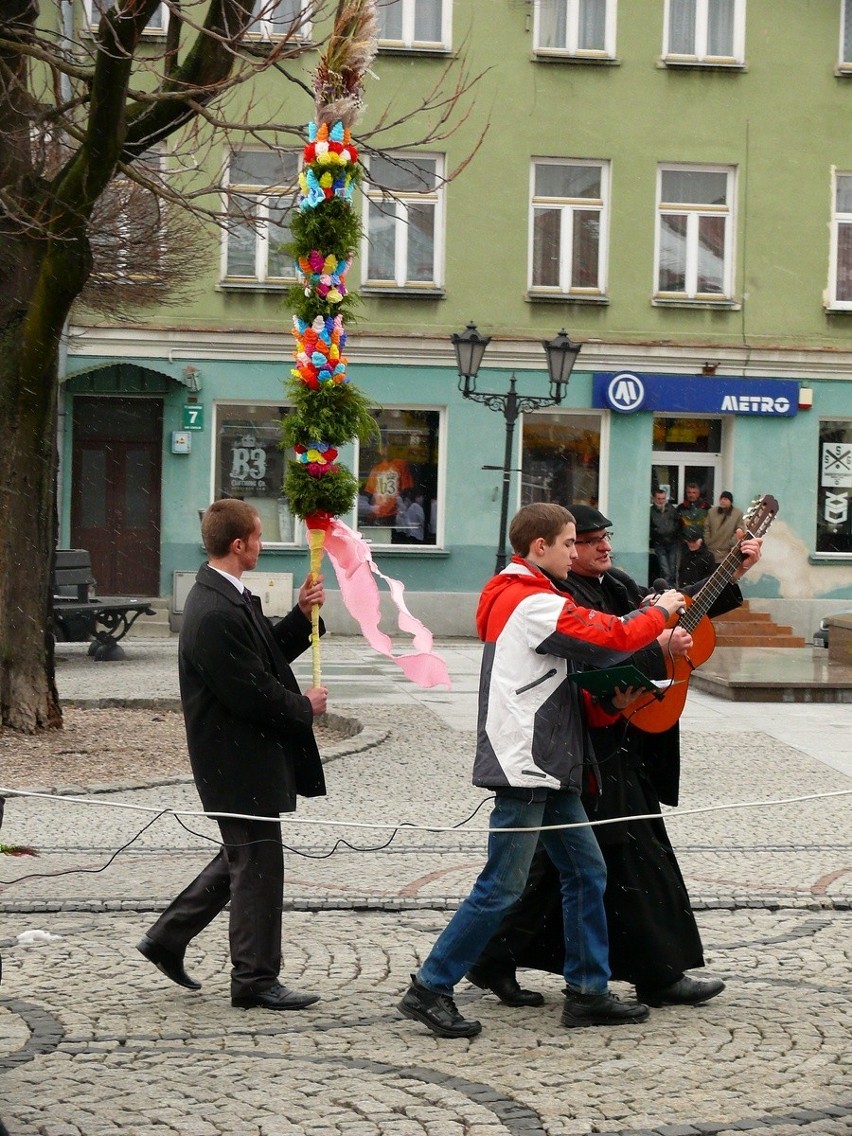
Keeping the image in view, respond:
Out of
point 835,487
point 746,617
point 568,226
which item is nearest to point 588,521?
point 746,617

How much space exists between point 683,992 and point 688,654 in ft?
3.92

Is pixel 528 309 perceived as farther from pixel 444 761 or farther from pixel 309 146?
pixel 309 146

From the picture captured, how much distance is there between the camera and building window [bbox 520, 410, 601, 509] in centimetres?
2575

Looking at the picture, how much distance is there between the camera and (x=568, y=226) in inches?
1002

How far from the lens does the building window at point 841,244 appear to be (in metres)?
25.7

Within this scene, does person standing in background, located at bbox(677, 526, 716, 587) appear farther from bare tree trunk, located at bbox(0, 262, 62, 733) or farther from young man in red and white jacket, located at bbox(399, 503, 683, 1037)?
young man in red and white jacket, located at bbox(399, 503, 683, 1037)

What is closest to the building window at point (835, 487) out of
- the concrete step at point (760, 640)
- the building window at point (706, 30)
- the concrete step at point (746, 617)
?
the concrete step at point (746, 617)

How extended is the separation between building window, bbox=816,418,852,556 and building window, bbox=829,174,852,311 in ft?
6.26

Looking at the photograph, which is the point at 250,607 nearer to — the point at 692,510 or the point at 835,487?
the point at 692,510

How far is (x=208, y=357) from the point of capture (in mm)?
25031

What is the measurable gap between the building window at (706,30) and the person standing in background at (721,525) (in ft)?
22.3

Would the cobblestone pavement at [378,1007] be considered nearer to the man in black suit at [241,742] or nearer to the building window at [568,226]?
the man in black suit at [241,742]

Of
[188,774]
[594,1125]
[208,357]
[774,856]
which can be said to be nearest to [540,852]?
[594,1125]

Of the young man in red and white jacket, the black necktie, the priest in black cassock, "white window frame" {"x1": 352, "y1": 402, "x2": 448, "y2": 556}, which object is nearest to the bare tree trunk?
the black necktie
